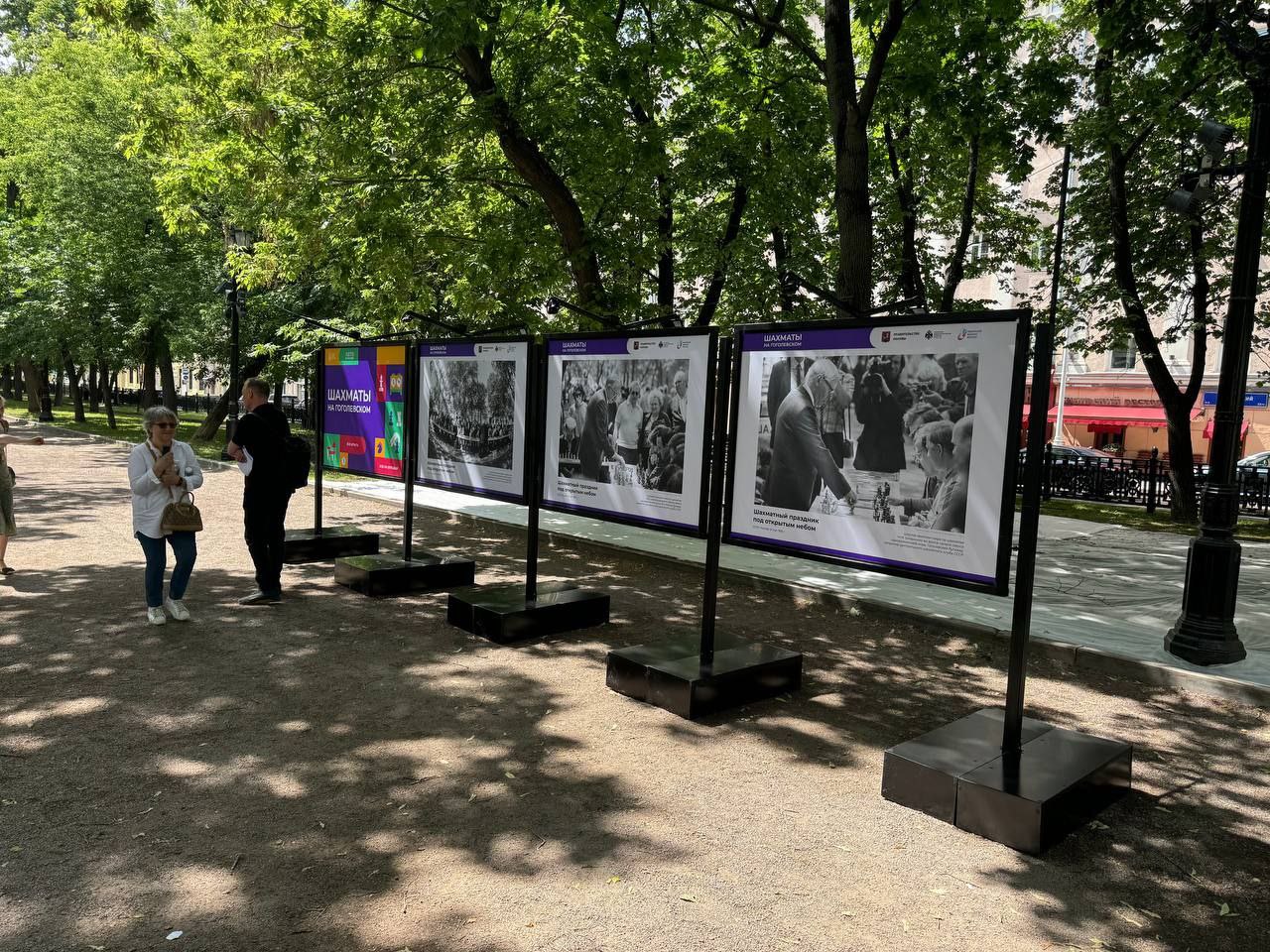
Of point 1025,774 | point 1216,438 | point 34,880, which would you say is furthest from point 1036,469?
point 34,880

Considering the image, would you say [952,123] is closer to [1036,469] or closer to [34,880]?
[1036,469]

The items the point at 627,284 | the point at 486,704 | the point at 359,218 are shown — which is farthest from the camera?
the point at 627,284

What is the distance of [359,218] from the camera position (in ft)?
40.8

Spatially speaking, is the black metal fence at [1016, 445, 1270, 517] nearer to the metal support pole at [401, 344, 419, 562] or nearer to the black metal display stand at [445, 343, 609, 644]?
the black metal display stand at [445, 343, 609, 644]

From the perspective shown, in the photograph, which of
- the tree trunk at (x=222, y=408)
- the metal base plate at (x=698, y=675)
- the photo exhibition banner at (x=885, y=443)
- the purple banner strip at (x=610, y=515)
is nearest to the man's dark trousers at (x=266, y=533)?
the purple banner strip at (x=610, y=515)

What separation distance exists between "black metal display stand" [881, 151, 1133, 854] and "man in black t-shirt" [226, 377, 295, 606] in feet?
18.0

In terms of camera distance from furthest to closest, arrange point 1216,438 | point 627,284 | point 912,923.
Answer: point 627,284
point 1216,438
point 912,923

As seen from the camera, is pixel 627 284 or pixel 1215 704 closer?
pixel 1215 704

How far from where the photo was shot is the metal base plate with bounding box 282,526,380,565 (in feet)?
32.0

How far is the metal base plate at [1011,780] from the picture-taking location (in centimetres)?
398

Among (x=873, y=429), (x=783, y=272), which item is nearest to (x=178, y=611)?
(x=873, y=429)

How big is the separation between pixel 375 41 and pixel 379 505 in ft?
23.9

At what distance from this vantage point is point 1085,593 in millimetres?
9594

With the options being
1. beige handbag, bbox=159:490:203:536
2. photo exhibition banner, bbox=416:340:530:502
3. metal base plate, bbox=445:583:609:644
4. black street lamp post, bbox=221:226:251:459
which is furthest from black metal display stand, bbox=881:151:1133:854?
black street lamp post, bbox=221:226:251:459
